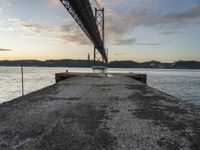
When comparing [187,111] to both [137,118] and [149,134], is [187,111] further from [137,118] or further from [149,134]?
[149,134]

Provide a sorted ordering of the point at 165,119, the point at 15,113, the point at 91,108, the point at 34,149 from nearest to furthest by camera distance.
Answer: the point at 34,149 < the point at 165,119 < the point at 15,113 < the point at 91,108

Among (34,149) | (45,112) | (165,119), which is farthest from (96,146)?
(45,112)

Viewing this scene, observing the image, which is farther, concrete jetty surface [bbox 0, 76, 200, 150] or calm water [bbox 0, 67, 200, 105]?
calm water [bbox 0, 67, 200, 105]

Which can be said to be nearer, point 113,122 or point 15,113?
point 113,122

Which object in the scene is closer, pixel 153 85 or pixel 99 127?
pixel 99 127

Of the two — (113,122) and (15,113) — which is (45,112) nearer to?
(15,113)

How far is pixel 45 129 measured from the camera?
443cm

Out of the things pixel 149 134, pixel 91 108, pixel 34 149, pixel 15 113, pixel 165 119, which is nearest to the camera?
pixel 34 149

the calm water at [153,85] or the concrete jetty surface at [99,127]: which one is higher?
the concrete jetty surface at [99,127]

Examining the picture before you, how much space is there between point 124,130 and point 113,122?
59 cm

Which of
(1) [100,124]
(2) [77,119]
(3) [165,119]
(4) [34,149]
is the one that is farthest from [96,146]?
(3) [165,119]

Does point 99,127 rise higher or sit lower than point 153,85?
higher

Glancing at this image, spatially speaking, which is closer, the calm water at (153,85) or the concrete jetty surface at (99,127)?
the concrete jetty surface at (99,127)

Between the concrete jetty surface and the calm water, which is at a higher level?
the concrete jetty surface
